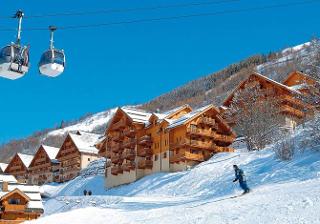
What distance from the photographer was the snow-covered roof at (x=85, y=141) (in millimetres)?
102756

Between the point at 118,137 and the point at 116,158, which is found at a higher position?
the point at 118,137

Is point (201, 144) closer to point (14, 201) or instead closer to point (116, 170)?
point (116, 170)

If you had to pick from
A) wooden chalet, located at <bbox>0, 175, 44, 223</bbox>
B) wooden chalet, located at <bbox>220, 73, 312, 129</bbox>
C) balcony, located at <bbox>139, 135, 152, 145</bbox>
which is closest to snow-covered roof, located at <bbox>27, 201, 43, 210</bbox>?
wooden chalet, located at <bbox>0, 175, 44, 223</bbox>

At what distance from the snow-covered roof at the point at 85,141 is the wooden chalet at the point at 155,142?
81.1ft

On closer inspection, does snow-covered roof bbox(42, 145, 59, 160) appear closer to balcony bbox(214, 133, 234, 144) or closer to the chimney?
the chimney

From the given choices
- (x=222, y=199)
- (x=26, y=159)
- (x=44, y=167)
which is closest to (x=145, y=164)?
(x=222, y=199)

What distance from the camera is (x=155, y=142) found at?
6775 centimetres

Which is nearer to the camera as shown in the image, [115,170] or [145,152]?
[145,152]

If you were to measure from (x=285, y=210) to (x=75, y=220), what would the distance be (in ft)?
40.7

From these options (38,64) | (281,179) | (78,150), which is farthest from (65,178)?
(38,64)

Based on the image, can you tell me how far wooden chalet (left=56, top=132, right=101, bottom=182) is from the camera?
101375 millimetres

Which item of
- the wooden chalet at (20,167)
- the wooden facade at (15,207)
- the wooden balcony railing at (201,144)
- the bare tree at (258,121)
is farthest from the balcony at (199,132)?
the wooden chalet at (20,167)

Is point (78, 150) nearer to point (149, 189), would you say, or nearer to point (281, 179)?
point (149, 189)

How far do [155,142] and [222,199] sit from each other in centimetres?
4071
